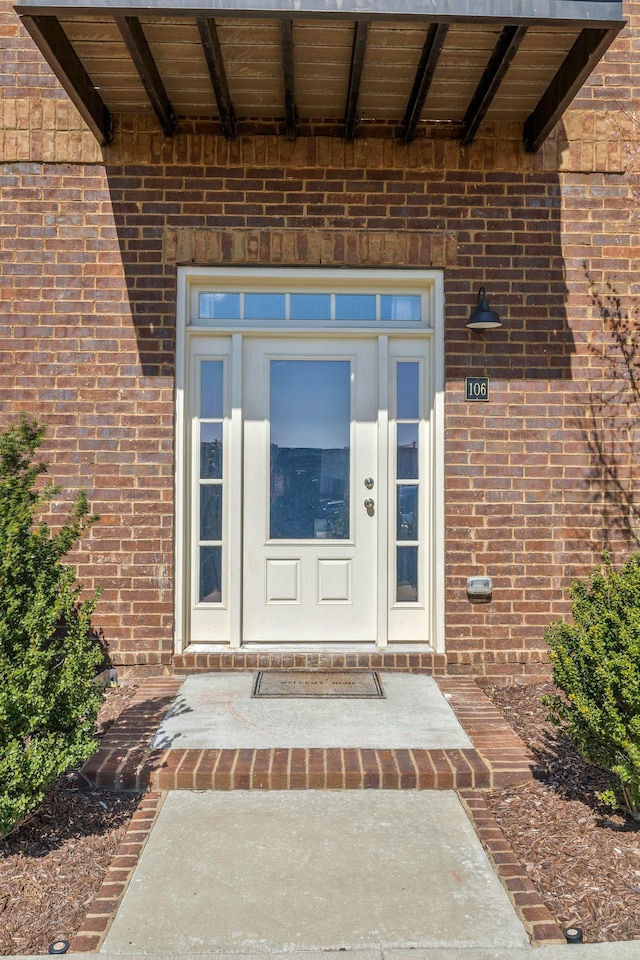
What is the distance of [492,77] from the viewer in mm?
4363

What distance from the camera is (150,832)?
302 centimetres

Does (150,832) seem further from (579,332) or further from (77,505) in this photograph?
(579,332)

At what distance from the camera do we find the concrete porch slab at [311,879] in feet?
7.77

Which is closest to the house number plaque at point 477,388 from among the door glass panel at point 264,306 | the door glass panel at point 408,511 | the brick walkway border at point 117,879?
the door glass panel at point 408,511

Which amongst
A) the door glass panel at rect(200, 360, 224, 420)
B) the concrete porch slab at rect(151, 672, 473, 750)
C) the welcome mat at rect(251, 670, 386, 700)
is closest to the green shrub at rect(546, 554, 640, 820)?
the concrete porch slab at rect(151, 672, 473, 750)

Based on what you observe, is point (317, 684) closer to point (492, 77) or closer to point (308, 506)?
point (308, 506)

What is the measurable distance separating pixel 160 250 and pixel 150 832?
3600mm

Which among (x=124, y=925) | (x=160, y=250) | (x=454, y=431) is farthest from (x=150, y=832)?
(x=160, y=250)

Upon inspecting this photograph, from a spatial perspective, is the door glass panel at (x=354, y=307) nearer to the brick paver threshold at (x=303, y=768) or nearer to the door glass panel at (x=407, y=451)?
the door glass panel at (x=407, y=451)

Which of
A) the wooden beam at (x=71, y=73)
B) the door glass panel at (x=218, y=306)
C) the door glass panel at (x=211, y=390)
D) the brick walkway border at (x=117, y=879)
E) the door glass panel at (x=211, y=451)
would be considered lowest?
the brick walkway border at (x=117, y=879)

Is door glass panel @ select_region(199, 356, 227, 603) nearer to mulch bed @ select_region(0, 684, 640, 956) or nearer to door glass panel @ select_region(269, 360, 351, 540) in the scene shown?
door glass panel @ select_region(269, 360, 351, 540)

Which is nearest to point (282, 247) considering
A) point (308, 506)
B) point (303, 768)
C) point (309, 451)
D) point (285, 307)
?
point (285, 307)

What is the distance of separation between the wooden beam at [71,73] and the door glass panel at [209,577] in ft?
9.51

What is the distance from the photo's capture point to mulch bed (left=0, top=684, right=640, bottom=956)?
7.99ft
